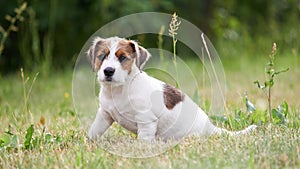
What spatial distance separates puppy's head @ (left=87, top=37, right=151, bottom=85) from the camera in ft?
12.4

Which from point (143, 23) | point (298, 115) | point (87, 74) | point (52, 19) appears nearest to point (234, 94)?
point (298, 115)

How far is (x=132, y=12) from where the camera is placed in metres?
9.70

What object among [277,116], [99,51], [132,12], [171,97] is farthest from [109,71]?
[132,12]

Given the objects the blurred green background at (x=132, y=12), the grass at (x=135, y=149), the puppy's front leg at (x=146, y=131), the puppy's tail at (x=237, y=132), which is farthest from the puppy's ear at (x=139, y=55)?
the blurred green background at (x=132, y=12)

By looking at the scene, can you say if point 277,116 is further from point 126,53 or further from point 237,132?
point 126,53

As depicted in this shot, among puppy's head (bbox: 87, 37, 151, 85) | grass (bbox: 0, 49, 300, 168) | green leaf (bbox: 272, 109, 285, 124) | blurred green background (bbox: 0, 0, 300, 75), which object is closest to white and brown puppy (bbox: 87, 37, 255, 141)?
puppy's head (bbox: 87, 37, 151, 85)

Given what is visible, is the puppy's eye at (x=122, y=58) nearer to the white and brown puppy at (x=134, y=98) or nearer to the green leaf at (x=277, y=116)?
the white and brown puppy at (x=134, y=98)

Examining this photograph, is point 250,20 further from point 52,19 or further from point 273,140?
point 273,140

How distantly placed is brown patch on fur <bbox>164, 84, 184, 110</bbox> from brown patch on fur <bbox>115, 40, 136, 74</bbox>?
0.38 metres

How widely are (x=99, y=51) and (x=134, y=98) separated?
16.3 inches

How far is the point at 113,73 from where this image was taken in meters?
3.79

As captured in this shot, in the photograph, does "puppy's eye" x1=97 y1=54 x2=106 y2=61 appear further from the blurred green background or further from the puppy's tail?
the blurred green background

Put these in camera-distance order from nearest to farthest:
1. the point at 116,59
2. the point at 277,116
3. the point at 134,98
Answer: the point at 116,59 → the point at 134,98 → the point at 277,116

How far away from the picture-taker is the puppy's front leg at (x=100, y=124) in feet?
13.5
